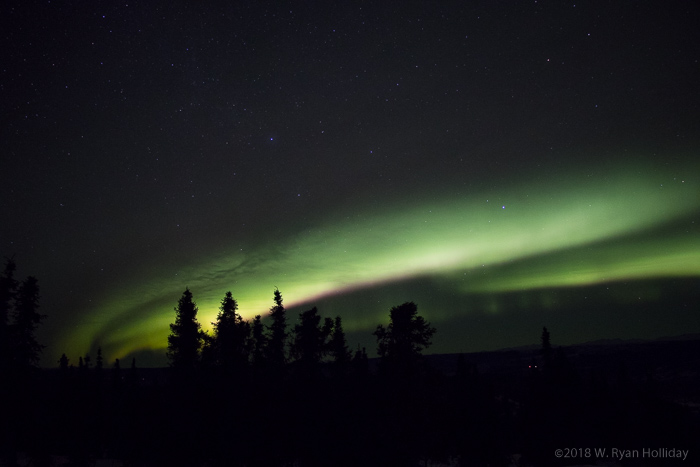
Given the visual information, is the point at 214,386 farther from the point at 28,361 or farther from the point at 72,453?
the point at 72,453

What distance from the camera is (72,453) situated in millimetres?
44156

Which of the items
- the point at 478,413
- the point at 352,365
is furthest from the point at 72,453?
the point at 478,413

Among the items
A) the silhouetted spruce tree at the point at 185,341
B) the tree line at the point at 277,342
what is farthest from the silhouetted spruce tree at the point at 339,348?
the silhouetted spruce tree at the point at 185,341

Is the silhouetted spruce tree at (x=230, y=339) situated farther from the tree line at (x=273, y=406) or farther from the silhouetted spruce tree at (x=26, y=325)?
the silhouetted spruce tree at (x=26, y=325)

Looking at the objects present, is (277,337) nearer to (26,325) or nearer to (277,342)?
(277,342)

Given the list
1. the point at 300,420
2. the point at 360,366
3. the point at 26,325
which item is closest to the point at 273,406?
the point at 300,420

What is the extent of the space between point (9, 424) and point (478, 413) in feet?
160

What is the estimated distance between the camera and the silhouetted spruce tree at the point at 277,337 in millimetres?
44594

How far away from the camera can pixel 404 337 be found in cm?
3191

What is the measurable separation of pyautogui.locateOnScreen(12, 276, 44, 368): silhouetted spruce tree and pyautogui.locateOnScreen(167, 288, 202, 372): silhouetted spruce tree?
10716 mm

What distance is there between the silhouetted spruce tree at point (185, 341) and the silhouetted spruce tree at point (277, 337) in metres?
9.32

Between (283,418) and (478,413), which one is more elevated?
(283,418)

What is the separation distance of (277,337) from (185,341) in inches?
458

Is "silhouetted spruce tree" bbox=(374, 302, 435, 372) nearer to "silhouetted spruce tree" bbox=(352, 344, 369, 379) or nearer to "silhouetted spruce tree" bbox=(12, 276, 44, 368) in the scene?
"silhouetted spruce tree" bbox=(352, 344, 369, 379)
